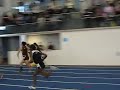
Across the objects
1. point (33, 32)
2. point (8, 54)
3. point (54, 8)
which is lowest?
point (8, 54)

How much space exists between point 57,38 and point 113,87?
29.3 ft

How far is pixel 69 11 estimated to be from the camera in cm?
1878

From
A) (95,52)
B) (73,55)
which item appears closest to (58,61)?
(73,55)

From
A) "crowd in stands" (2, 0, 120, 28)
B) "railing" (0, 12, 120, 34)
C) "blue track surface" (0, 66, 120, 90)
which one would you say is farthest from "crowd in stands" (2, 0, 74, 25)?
"blue track surface" (0, 66, 120, 90)

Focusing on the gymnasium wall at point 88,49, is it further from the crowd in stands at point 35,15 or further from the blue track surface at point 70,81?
the blue track surface at point 70,81

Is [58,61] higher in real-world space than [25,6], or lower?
lower

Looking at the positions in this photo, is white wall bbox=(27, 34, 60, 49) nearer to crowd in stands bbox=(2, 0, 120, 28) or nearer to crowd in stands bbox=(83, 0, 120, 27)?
crowd in stands bbox=(2, 0, 120, 28)

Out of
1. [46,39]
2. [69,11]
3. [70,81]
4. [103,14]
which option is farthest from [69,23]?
[70,81]

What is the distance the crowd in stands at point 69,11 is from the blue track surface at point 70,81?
9.62 ft

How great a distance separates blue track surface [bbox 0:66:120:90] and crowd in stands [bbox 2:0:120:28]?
115 inches

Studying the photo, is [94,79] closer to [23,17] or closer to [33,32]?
[33,32]

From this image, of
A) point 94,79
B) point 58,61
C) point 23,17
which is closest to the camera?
point 94,79

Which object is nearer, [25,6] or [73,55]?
[73,55]

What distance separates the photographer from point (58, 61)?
64.0ft
